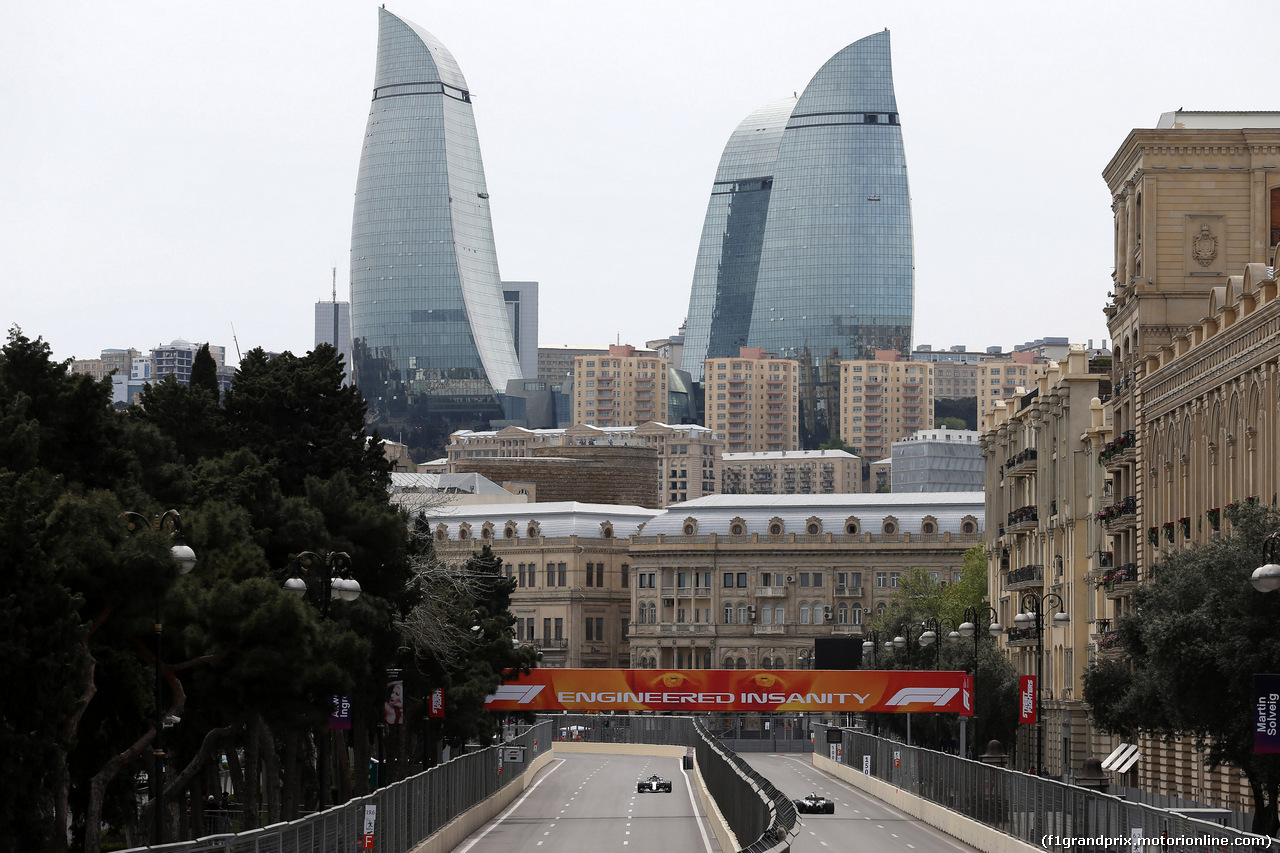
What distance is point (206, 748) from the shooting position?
51094 millimetres

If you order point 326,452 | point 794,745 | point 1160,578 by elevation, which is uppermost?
point 326,452

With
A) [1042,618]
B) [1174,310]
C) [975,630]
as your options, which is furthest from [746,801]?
[1174,310]

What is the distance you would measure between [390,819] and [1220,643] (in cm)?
2028

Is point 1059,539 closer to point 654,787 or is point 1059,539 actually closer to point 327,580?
point 654,787

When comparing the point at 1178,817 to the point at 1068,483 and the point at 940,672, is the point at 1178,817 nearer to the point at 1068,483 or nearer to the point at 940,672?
the point at 1068,483

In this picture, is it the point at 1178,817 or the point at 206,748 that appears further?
the point at 206,748

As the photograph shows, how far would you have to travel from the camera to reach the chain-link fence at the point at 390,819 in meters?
34.6

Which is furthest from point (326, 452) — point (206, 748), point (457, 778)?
point (206, 748)

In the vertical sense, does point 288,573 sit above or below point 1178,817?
above

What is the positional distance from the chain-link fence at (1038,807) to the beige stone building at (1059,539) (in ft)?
39.2

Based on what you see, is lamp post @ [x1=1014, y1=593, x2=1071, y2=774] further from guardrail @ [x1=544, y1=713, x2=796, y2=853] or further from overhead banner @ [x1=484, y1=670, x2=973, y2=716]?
guardrail @ [x1=544, y1=713, x2=796, y2=853]

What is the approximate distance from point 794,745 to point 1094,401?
90.7 m

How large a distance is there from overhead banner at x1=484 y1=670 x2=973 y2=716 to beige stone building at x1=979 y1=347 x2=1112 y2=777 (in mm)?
5958

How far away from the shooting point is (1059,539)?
4272 inches
